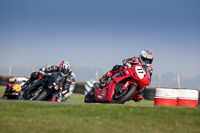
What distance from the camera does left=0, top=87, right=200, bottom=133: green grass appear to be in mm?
6074

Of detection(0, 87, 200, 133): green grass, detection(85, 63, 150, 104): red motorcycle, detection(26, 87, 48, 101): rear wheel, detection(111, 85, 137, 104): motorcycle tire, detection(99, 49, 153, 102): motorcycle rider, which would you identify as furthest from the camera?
detection(26, 87, 48, 101): rear wheel

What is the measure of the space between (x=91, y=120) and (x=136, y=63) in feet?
17.6

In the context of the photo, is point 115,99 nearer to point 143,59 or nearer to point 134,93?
point 134,93

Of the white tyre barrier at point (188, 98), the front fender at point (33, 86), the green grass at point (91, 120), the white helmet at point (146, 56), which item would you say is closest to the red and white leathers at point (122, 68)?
the white helmet at point (146, 56)

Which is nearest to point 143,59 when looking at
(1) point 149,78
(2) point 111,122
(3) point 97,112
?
(1) point 149,78

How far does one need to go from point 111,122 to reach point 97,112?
128 centimetres

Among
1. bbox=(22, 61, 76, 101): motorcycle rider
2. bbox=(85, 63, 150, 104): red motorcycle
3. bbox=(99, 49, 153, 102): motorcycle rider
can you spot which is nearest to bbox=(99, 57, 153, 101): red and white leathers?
bbox=(99, 49, 153, 102): motorcycle rider

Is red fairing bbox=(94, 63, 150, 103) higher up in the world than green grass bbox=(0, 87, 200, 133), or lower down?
A: higher up

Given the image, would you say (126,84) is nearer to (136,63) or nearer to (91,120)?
(136,63)

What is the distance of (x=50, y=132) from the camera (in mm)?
5746

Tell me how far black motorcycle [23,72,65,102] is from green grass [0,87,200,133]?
397cm

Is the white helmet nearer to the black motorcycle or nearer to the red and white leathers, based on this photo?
the red and white leathers

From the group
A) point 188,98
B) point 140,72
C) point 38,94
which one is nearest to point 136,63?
point 140,72

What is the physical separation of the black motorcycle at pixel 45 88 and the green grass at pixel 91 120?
13.0ft
